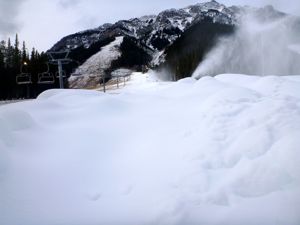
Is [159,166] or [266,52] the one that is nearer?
[159,166]

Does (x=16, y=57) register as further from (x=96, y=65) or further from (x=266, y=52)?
(x=266, y=52)

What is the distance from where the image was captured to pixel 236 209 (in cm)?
453

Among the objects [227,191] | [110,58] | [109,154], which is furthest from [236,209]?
[110,58]

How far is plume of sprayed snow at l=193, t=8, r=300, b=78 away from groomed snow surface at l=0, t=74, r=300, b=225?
148 feet

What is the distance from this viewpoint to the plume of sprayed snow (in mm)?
52812

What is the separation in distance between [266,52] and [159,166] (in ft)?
179

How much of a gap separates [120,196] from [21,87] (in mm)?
67036

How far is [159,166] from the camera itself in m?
5.72

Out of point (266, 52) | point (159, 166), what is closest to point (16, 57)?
point (266, 52)

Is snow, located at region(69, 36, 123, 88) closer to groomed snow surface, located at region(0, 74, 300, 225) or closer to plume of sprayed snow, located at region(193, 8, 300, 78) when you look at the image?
plume of sprayed snow, located at region(193, 8, 300, 78)

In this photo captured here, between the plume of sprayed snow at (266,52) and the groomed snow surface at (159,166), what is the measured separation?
148 ft

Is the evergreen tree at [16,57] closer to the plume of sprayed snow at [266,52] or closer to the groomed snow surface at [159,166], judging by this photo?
the plume of sprayed snow at [266,52]

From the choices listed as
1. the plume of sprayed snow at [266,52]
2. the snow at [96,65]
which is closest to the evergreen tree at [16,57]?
the snow at [96,65]

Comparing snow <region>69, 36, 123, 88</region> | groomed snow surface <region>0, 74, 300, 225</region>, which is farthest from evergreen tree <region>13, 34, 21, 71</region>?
groomed snow surface <region>0, 74, 300, 225</region>
